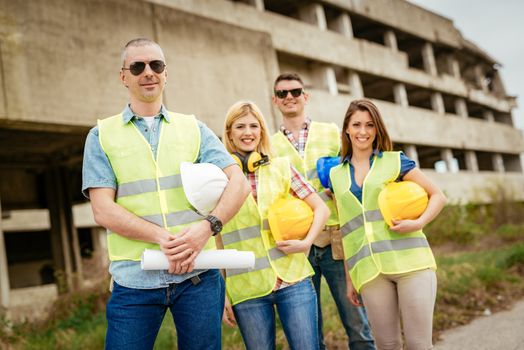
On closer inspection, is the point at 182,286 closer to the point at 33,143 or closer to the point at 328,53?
the point at 33,143

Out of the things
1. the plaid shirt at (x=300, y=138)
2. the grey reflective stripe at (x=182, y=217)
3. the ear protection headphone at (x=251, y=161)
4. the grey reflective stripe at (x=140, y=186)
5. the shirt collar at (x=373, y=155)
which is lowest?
the grey reflective stripe at (x=182, y=217)

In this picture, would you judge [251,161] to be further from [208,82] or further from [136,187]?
[208,82]

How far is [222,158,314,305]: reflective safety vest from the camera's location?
127 inches

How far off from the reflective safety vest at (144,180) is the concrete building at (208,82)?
671 centimetres

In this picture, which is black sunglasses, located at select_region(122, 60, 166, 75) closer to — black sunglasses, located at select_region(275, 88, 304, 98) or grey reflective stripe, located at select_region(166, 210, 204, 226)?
grey reflective stripe, located at select_region(166, 210, 204, 226)

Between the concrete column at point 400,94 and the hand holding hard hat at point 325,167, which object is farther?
the concrete column at point 400,94

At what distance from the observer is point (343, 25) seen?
73.8 ft

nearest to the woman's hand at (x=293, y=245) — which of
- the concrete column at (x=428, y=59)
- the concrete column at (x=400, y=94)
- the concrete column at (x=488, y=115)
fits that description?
the concrete column at (x=400, y=94)

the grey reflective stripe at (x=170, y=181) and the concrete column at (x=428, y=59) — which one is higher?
the concrete column at (x=428, y=59)

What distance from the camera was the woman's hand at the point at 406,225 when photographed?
10.8 ft

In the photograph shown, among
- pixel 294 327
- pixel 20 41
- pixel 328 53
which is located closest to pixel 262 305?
pixel 294 327

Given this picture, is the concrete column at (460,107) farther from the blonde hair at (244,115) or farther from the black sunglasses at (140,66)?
the black sunglasses at (140,66)

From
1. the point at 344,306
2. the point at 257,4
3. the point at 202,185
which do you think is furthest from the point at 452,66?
the point at 202,185

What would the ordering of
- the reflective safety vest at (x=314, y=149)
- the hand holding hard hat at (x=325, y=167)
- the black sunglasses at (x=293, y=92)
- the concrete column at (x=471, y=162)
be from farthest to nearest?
the concrete column at (x=471, y=162), the black sunglasses at (x=293, y=92), the reflective safety vest at (x=314, y=149), the hand holding hard hat at (x=325, y=167)
